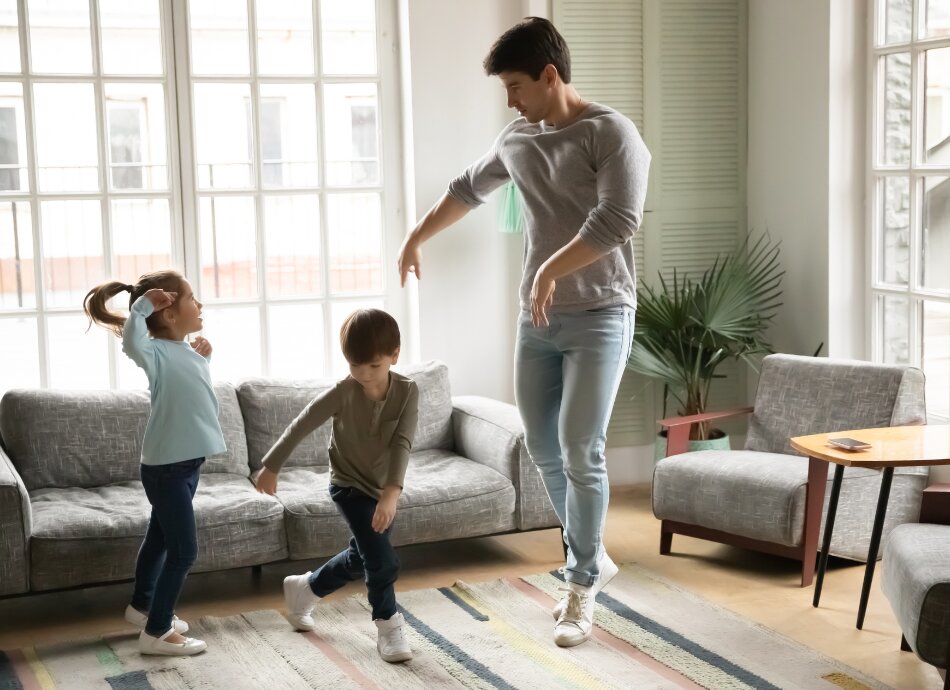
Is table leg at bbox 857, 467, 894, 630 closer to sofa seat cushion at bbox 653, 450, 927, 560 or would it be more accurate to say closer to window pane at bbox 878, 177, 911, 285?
sofa seat cushion at bbox 653, 450, 927, 560

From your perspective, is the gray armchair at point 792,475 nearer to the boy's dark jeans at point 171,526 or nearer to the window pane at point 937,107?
the window pane at point 937,107

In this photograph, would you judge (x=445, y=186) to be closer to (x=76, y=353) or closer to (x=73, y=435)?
(x=76, y=353)

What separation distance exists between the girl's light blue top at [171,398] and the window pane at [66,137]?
60.3 inches

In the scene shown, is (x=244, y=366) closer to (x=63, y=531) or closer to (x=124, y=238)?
(x=124, y=238)

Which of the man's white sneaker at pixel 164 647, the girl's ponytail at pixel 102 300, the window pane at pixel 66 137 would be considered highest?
the window pane at pixel 66 137

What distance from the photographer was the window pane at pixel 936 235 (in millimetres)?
4270

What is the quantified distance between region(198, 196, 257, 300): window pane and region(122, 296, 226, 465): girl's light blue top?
149 centimetres

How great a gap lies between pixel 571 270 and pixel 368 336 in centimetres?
54

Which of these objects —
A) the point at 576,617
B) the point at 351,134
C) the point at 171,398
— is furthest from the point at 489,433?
the point at 351,134

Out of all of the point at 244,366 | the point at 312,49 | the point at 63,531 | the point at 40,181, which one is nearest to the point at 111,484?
the point at 63,531

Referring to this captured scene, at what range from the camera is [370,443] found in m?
3.14

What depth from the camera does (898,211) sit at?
178 inches

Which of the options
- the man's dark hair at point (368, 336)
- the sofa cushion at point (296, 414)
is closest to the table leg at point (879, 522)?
the man's dark hair at point (368, 336)

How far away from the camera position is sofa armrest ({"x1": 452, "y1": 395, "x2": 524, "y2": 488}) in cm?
401
